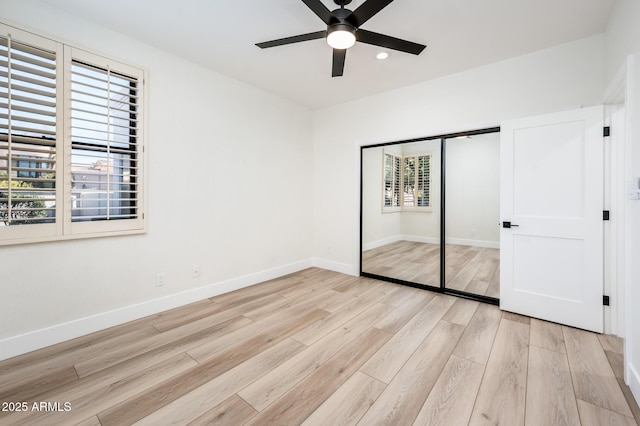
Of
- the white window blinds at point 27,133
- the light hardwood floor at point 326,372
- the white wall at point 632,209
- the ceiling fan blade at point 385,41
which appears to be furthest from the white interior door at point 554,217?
the white window blinds at point 27,133

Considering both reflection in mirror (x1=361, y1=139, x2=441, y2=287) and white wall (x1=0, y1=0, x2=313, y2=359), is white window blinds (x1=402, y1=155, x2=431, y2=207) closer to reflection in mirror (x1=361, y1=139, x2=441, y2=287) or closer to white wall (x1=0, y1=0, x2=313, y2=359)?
reflection in mirror (x1=361, y1=139, x2=441, y2=287)

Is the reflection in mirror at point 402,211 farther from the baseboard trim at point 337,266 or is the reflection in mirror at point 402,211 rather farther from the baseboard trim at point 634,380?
the baseboard trim at point 634,380

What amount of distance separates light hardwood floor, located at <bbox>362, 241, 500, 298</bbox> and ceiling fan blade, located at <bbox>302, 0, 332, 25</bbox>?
2949 millimetres

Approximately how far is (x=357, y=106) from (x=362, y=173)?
1061 millimetres

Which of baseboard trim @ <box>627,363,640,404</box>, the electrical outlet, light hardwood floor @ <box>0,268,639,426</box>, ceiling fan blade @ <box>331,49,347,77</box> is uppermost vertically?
ceiling fan blade @ <box>331,49,347,77</box>

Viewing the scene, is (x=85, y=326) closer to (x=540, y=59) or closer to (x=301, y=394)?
(x=301, y=394)

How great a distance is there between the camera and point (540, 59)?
9.18 ft

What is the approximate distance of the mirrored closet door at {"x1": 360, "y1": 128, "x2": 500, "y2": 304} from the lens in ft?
10.7

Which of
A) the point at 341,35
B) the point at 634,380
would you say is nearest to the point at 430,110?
the point at 341,35

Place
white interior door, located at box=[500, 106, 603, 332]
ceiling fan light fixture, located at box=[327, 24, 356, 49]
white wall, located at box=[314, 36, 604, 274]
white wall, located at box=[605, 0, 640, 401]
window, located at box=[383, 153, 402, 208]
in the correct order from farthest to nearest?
window, located at box=[383, 153, 402, 208] < white wall, located at box=[314, 36, 604, 274] < white interior door, located at box=[500, 106, 603, 332] < ceiling fan light fixture, located at box=[327, 24, 356, 49] < white wall, located at box=[605, 0, 640, 401]

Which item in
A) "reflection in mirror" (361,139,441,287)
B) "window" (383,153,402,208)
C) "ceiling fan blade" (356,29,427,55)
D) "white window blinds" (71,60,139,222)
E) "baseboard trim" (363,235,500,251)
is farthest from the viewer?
"window" (383,153,402,208)

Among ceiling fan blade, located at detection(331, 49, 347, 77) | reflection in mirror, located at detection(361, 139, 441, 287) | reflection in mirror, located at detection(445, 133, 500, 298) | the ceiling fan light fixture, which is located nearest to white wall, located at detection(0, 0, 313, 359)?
reflection in mirror, located at detection(361, 139, 441, 287)

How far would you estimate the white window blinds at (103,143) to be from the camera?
92.8 inches

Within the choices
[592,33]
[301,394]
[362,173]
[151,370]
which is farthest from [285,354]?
[592,33]
